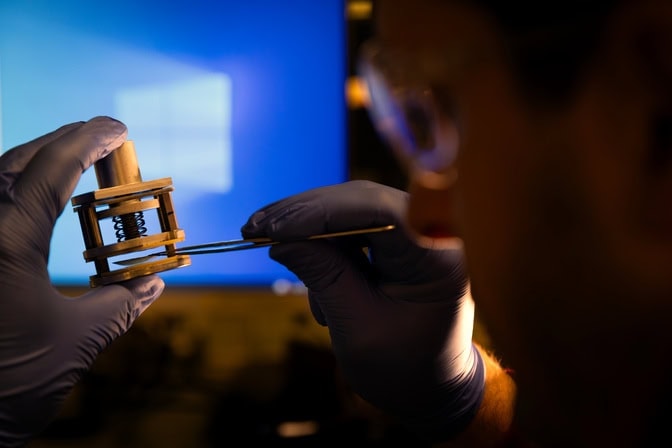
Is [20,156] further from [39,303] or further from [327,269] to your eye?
[327,269]

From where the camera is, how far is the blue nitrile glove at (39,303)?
0.80 metres

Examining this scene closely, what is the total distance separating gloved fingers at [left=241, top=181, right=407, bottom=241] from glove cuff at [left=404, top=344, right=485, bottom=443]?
0.32m

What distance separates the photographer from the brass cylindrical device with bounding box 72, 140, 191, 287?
82cm

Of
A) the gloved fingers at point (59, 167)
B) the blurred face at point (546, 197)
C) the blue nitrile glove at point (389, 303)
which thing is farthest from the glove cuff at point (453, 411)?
the gloved fingers at point (59, 167)

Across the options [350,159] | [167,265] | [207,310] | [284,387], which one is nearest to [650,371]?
[167,265]

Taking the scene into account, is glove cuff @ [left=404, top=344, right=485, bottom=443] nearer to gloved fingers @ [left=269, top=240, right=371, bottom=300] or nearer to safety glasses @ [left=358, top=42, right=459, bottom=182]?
gloved fingers @ [left=269, top=240, right=371, bottom=300]

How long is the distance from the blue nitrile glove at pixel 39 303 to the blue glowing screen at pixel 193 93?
1.79ft

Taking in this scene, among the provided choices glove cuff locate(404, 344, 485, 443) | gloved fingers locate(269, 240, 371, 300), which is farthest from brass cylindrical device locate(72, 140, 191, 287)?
glove cuff locate(404, 344, 485, 443)

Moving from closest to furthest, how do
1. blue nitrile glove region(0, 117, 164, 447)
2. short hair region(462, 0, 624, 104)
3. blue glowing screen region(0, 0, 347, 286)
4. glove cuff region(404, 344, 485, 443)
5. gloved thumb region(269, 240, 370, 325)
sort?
short hair region(462, 0, 624, 104), blue nitrile glove region(0, 117, 164, 447), gloved thumb region(269, 240, 370, 325), glove cuff region(404, 344, 485, 443), blue glowing screen region(0, 0, 347, 286)

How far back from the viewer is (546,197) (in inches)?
18.2

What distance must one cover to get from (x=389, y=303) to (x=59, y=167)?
1.76 feet

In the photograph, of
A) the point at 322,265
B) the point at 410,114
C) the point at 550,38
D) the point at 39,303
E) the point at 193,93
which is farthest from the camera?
the point at 193,93

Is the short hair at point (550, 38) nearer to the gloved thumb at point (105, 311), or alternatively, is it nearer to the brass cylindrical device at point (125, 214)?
the brass cylindrical device at point (125, 214)

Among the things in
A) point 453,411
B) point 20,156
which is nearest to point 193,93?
point 20,156
